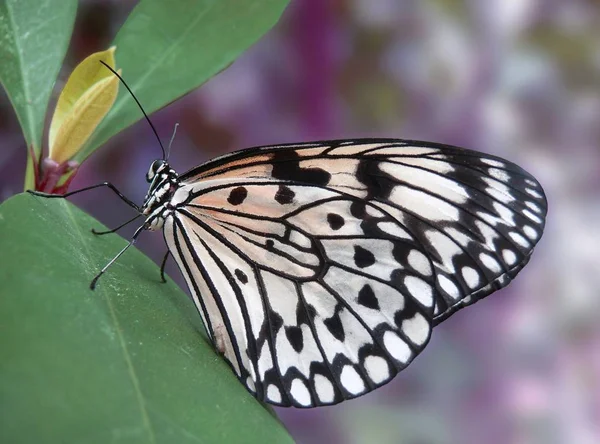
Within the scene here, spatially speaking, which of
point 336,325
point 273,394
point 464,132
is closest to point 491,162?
point 336,325

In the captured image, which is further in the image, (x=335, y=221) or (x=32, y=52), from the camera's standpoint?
(x=335, y=221)

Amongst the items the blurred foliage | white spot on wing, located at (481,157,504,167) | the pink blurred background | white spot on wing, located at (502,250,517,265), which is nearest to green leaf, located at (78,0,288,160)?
the blurred foliage

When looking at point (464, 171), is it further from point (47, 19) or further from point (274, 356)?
point (47, 19)

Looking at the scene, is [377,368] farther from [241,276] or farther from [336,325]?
[241,276]

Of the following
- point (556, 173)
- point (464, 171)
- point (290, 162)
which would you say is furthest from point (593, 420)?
point (290, 162)

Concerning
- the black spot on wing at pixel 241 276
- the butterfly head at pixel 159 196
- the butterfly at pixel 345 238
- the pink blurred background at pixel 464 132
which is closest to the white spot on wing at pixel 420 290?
the butterfly at pixel 345 238

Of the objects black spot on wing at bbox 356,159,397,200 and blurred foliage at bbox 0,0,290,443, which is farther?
black spot on wing at bbox 356,159,397,200

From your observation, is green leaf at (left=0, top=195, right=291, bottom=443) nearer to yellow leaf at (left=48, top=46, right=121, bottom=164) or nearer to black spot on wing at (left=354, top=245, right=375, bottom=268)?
yellow leaf at (left=48, top=46, right=121, bottom=164)
